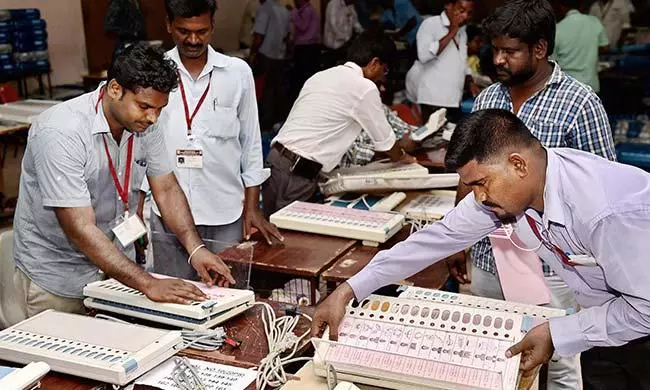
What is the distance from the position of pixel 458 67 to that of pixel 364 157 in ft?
6.90

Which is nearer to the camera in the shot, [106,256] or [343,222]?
[106,256]

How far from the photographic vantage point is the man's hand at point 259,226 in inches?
105

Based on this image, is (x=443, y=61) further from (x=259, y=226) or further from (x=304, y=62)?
(x=304, y=62)

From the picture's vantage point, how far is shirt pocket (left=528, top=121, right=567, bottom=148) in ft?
7.23

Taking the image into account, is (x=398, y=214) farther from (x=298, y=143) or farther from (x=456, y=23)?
(x=456, y=23)

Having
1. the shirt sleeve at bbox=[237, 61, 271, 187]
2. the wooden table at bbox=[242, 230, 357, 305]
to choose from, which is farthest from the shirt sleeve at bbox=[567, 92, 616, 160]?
the shirt sleeve at bbox=[237, 61, 271, 187]

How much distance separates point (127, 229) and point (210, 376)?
67 cm

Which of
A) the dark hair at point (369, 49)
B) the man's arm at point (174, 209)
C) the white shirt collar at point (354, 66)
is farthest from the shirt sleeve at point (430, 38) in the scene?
the man's arm at point (174, 209)

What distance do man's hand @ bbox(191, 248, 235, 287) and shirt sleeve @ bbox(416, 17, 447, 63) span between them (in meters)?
3.59

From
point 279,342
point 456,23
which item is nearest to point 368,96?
point 279,342

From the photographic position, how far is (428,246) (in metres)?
1.91

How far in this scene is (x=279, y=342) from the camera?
186 centimetres

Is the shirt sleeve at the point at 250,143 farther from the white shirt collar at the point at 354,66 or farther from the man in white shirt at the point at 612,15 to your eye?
the man in white shirt at the point at 612,15

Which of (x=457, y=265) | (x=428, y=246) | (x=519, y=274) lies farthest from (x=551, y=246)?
(x=457, y=265)
